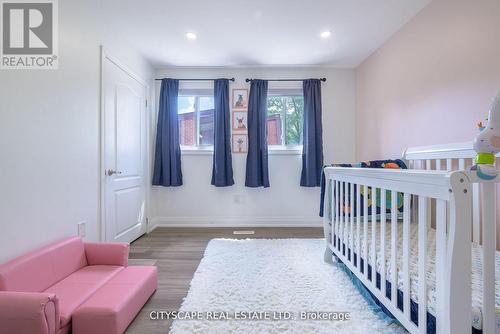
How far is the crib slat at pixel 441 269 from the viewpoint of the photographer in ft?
2.62

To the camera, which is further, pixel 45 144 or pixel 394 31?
A: pixel 394 31

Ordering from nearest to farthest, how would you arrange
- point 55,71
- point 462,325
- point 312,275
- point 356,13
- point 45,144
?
point 462,325, point 45,144, point 55,71, point 312,275, point 356,13

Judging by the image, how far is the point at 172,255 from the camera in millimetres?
2363

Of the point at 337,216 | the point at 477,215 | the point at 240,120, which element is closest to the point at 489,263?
the point at 477,215

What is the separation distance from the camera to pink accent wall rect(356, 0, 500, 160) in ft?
5.17

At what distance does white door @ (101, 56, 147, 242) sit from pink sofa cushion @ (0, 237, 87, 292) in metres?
0.60

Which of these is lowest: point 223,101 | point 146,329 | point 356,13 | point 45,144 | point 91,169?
point 146,329

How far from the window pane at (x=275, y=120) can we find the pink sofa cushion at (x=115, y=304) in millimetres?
2413

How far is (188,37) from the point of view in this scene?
257 centimetres

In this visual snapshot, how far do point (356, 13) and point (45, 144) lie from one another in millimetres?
2620

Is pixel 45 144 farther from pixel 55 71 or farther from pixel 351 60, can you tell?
pixel 351 60

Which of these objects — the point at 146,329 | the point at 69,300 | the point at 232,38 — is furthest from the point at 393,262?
the point at 232,38

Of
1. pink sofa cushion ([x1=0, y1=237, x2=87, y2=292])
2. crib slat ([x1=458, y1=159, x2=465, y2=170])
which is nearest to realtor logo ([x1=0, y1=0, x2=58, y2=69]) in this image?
pink sofa cushion ([x1=0, y1=237, x2=87, y2=292])

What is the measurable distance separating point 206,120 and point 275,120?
3.23 feet
